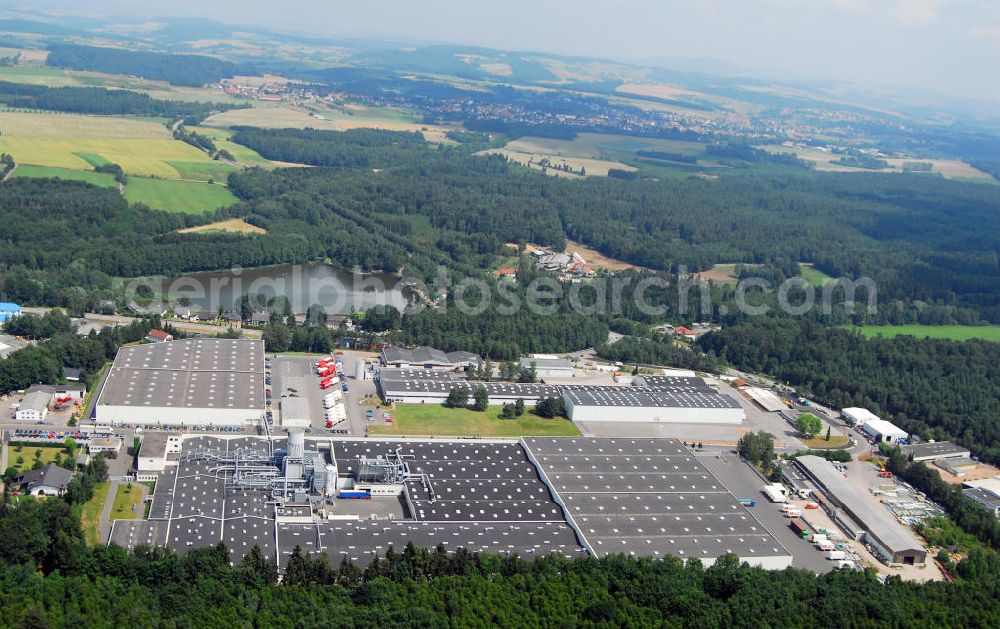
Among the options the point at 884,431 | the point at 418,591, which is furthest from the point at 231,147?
the point at 418,591

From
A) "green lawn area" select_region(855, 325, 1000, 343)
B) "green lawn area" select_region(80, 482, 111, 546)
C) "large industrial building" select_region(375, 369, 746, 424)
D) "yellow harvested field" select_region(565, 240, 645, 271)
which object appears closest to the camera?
"green lawn area" select_region(80, 482, 111, 546)

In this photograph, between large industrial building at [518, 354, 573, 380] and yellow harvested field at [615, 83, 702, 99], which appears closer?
large industrial building at [518, 354, 573, 380]

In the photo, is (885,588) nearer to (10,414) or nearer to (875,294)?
(10,414)

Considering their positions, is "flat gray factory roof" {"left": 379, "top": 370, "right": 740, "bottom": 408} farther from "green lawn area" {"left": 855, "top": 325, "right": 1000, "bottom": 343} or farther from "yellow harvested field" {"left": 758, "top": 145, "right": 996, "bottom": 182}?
"yellow harvested field" {"left": 758, "top": 145, "right": 996, "bottom": 182}

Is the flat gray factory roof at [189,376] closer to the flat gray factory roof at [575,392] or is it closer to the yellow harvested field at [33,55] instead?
the flat gray factory roof at [575,392]

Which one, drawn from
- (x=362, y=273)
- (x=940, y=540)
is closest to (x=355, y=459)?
(x=940, y=540)

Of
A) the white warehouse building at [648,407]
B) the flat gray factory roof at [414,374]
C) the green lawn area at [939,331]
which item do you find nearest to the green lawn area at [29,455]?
the flat gray factory roof at [414,374]

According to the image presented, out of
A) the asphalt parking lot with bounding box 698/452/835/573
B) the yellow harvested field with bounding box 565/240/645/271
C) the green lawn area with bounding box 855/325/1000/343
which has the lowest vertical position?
the yellow harvested field with bounding box 565/240/645/271

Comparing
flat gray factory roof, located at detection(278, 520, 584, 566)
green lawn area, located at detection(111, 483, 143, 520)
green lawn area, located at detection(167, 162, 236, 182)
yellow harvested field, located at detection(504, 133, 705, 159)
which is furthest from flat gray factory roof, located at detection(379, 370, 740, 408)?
yellow harvested field, located at detection(504, 133, 705, 159)
